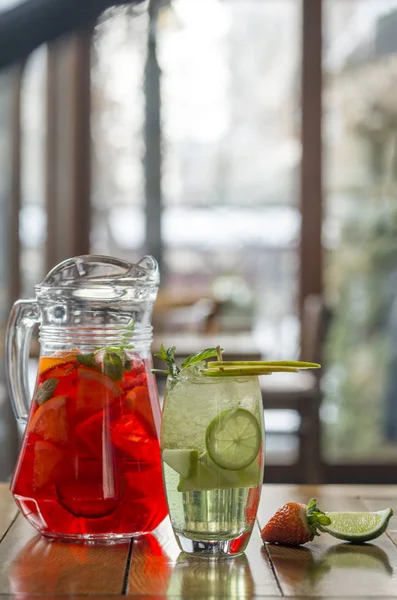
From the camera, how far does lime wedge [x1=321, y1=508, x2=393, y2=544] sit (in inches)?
36.9

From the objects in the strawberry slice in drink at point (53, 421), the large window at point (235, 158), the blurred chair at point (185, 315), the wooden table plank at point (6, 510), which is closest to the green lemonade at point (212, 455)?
the strawberry slice in drink at point (53, 421)

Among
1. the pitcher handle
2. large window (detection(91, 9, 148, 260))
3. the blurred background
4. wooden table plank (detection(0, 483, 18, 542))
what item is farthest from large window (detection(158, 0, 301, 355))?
the pitcher handle

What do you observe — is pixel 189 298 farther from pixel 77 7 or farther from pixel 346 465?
pixel 77 7

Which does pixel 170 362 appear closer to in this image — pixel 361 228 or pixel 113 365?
pixel 113 365

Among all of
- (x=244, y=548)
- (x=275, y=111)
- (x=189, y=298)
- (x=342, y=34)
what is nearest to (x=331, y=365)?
(x=189, y=298)

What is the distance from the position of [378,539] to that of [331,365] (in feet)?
12.6

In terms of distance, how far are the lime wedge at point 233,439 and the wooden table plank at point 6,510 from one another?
0.89 ft

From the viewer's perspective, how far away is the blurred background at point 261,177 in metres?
4.74

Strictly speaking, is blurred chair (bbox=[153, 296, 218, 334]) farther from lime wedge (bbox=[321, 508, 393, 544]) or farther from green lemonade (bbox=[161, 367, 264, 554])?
green lemonade (bbox=[161, 367, 264, 554])

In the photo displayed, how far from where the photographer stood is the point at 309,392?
13.4 ft

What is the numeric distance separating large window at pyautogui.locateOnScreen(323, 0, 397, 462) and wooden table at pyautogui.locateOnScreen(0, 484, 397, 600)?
384 centimetres

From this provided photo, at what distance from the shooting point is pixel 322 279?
4.80 m

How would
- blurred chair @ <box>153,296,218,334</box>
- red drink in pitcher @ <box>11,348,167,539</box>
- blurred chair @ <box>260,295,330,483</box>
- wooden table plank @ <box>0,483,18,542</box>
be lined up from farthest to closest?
blurred chair @ <box>153,296,218,334</box>, blurred chair @ <box>260,295,330,483</box>, wooden table plank @ <box>0,483,18,542</box>, red drink in pitcher @ <box>11,348,167,539</box>

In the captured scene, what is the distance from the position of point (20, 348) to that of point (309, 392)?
3.21m
